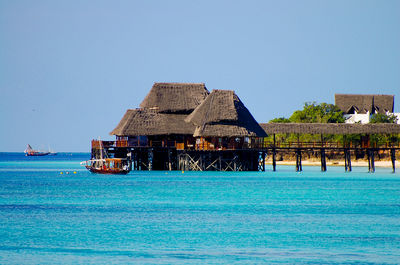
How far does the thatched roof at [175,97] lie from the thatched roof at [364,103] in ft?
172

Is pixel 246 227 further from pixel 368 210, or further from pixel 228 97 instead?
pixel 228 97

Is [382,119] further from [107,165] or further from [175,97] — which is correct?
[107,165]

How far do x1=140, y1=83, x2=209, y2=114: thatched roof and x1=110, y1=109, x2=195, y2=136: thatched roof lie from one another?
3.89 ft

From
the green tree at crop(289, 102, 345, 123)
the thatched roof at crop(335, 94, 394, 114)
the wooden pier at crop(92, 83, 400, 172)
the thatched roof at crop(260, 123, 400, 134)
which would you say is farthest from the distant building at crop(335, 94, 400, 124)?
the thatched roof at crop(260, 123, 400, 134)

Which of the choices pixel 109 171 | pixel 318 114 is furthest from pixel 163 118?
pixel 318 114

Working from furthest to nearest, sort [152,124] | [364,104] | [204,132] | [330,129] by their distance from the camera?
[364,104] → [152,124] → [330,129] → [204,132]

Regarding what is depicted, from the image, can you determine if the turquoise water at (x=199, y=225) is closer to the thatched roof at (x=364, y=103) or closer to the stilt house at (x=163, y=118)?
the stilt house at (x=163, y=118)

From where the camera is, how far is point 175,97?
78625 millimetres

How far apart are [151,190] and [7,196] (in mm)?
9591

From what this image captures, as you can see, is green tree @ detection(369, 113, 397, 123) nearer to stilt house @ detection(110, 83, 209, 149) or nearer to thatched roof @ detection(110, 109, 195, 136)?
stilt house @ detection(110, 83, 209, 149)

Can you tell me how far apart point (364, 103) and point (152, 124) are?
6303cm

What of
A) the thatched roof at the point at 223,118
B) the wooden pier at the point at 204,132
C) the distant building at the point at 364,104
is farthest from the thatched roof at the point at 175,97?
the distant building at the point at 364,104

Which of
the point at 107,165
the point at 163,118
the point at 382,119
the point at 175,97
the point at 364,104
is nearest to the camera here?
the point at 107,165

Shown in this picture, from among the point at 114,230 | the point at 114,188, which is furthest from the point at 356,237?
the point at 114,188
